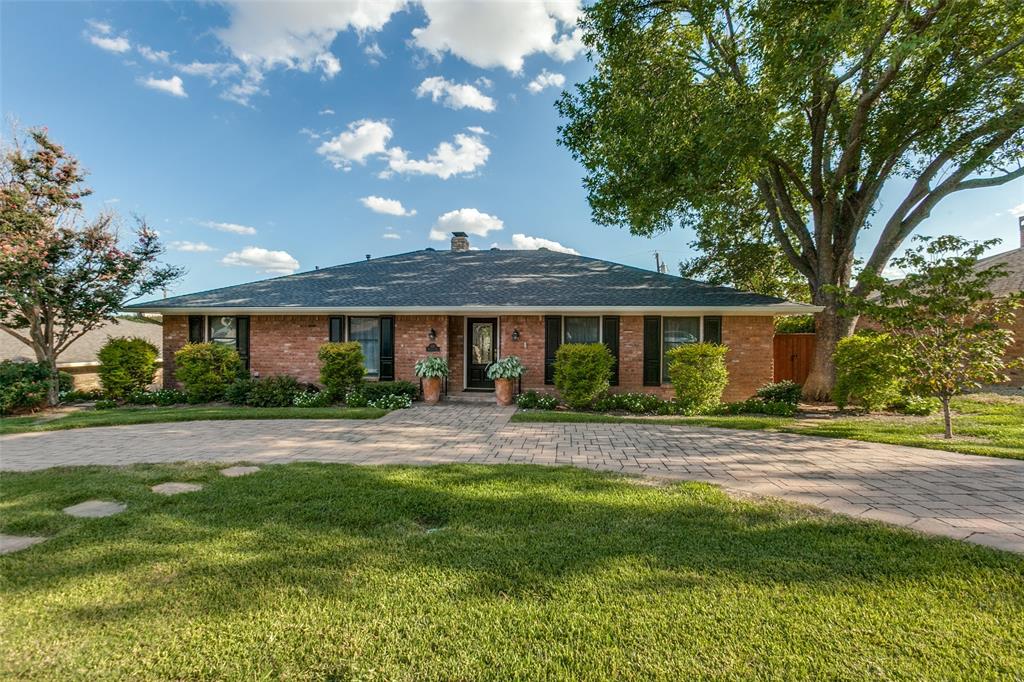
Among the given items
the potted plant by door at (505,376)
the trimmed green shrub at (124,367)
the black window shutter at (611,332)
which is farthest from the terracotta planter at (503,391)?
the trimmed green shrub at (124,367)

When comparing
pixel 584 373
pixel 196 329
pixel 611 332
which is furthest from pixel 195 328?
pixel 611 332

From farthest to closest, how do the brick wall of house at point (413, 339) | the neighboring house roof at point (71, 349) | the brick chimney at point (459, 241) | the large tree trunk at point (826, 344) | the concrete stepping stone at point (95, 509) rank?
the brick chimney at point (459, 241), the neighboring house roof at point (71, 349), the brick wall of house at point (413, 339), the large tree trunk at point (826, 344), the concrete stepping stone at point (95, 509)

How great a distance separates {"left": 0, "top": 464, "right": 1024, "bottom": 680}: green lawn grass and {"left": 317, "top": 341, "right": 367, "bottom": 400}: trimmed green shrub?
21.0 ft

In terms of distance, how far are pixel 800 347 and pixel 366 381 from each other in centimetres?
1248

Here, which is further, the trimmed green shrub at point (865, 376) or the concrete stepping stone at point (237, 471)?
the trimmed green shrub at point (865, 376)

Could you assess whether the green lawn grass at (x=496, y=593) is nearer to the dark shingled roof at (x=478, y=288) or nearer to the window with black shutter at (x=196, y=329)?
the dark shingled roof at (x=478, y=288)

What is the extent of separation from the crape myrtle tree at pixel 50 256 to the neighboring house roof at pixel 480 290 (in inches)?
43.3

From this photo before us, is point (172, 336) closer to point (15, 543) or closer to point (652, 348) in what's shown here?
point (15, 543)

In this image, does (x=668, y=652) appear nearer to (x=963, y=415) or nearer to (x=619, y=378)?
(x=619, y=378)

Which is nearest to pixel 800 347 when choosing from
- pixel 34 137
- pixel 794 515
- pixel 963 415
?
pixel 963 415

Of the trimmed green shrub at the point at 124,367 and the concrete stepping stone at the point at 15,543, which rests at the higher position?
the trimmed green shrub at the point at 124,367

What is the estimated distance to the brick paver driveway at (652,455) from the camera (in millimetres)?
3857

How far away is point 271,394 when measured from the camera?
1008 centimetres

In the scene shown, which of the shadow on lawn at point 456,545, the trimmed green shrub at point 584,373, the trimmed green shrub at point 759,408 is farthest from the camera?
the trimmed green shrub at point 584,373
